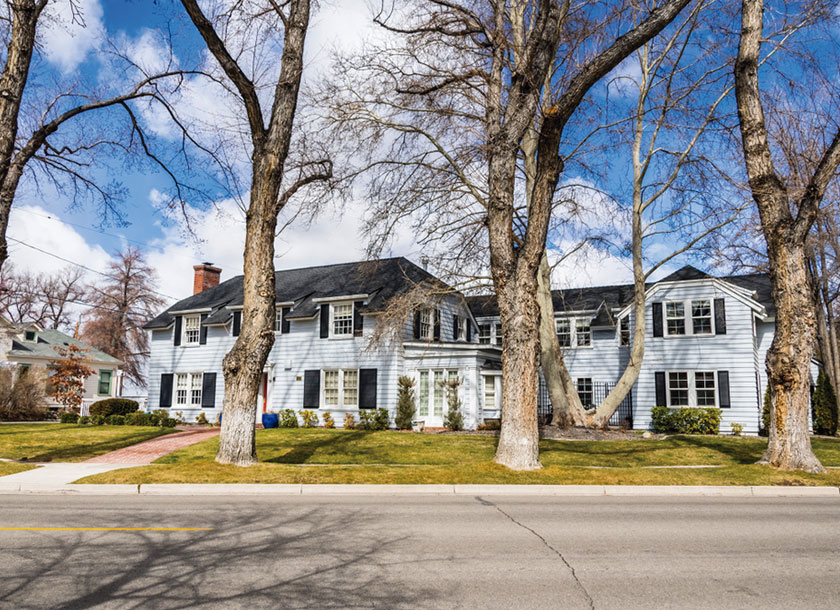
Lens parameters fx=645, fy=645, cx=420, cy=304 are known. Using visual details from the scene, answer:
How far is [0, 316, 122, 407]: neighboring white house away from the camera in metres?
39.3

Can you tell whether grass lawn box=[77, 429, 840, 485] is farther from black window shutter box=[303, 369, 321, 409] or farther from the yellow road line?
black window shutter box=[303, 369, 321, 409]

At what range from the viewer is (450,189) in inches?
749

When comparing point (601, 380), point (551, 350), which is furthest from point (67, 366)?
point (601, 380)

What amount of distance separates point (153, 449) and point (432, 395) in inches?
459

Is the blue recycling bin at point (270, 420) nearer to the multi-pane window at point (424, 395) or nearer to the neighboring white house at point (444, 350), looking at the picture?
the neighboring white house at point (444, 350)

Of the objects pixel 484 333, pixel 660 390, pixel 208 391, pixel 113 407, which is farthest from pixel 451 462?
pixel 113 407

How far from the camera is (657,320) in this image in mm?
28297

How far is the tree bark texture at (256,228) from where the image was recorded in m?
12.8

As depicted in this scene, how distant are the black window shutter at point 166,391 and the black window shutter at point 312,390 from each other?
322 inches

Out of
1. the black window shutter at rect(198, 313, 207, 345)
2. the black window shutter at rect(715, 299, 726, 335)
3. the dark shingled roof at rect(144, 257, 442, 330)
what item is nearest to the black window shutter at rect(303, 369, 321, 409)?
the dark shingled roof at rect(144, 257, 442, 330)

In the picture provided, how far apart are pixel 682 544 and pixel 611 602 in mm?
2492

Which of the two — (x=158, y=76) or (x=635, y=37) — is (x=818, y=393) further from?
(x=158, y=76)

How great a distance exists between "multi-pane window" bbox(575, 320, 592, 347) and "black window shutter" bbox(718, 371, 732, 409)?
614cm

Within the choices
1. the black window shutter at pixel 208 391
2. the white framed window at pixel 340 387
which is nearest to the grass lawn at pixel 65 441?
the black window shutter at pixel 208 391
